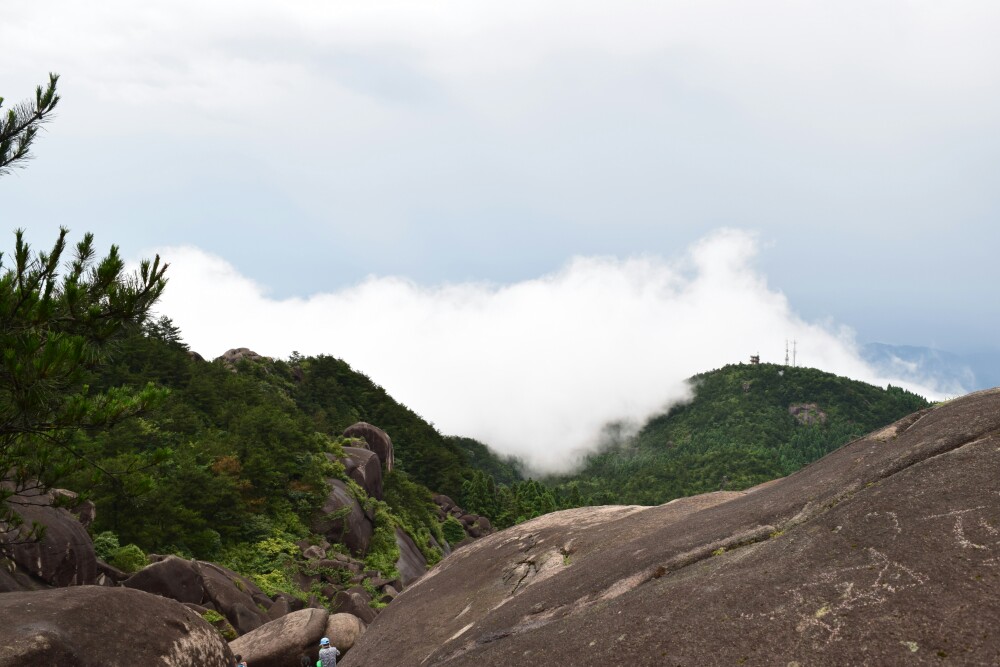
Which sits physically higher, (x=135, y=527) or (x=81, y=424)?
(x=81, y=424)

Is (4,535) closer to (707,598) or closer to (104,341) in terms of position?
(104,341)

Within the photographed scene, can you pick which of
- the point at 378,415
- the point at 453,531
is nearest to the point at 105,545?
the point at 453,531

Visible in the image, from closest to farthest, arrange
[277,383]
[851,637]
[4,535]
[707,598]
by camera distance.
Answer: [851,637], [707,598], [4,535], [277,383]

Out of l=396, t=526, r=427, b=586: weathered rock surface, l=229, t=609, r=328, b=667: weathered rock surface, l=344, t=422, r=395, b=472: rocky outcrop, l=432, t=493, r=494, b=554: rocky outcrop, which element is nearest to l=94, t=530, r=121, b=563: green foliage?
l=229, t=609, r=328, b=667: weathered rock surface

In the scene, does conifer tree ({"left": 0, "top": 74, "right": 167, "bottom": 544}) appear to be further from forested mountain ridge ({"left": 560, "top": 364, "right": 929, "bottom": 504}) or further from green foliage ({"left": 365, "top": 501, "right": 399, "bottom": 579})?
forested mountain ridge ({"left": 560, "top": 364, "right": 929, "bottom": 504})

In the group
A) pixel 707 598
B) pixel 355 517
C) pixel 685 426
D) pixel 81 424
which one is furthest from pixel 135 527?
pixel 685 426

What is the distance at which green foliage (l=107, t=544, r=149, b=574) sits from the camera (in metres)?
23.9

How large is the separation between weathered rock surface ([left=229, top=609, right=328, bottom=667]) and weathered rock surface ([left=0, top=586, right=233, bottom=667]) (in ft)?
9.73

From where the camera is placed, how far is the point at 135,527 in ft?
95.1

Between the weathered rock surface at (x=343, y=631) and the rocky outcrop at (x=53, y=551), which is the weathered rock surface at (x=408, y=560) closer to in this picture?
the weathered rock surface at (x=343, y=631)

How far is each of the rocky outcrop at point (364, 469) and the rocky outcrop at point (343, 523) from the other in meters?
4.94

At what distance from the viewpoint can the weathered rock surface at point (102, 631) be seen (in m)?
11.5

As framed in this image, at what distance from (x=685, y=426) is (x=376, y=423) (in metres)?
126

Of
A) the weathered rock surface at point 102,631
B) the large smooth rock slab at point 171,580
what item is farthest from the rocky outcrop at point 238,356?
the weathered rock surface at point 102,631
